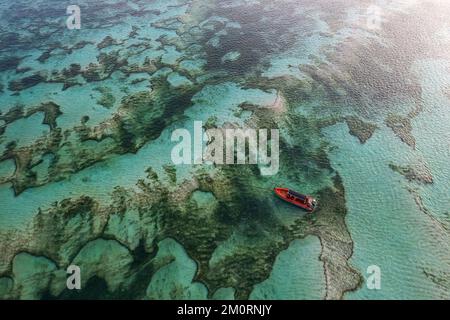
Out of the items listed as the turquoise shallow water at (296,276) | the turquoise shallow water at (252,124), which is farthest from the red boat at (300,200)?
the turquoise shallow water at (296,276)

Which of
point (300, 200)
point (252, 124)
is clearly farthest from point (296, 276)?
point (252, 124)

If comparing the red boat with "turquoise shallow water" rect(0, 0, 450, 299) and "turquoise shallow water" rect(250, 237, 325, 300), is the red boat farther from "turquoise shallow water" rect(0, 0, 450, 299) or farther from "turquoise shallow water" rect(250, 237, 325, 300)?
"turquoise shallow water" rect(250, 237, 325, 300)

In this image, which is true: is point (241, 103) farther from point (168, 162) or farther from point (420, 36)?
point (420, 36)

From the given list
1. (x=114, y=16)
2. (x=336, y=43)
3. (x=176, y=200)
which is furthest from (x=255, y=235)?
(x=114, y=16)

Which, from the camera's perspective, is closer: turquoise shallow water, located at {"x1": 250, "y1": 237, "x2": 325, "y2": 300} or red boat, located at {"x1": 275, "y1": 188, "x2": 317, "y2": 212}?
turquoise shallow water, located at {"x1": 250, "y1": 237, "x2": 325, "y2": 300}

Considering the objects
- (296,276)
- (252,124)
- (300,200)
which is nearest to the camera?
(296,276)

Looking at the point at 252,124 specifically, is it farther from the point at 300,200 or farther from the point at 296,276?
the point at 296,276

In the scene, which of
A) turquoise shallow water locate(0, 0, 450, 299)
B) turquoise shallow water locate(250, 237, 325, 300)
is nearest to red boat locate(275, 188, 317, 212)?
turquoise shallow water locate(0, 0, 450, 299)

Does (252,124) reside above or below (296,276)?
above
